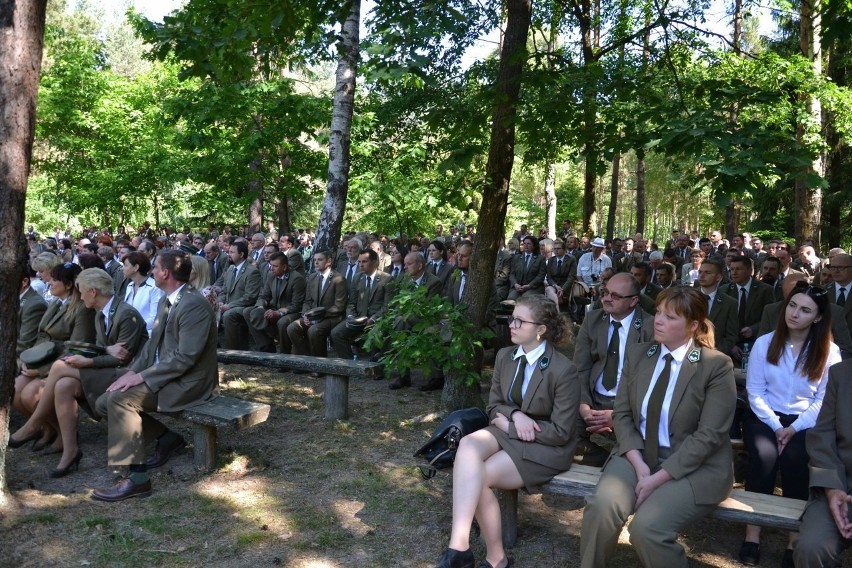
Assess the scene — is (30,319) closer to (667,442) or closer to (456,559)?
(456,559)

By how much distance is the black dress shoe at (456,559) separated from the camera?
146 inches

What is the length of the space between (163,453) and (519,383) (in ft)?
10.4

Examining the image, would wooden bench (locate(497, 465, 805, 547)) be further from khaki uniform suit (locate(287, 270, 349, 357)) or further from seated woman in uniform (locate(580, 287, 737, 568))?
khaki uniform suit (locate(287, 270, 349, 357))

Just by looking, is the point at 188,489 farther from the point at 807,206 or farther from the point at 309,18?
the point at 807,206

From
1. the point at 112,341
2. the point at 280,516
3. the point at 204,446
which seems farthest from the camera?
the point at 112,341

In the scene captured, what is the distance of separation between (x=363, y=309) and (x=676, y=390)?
5706 millimetres

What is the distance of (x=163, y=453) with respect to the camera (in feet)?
18.6

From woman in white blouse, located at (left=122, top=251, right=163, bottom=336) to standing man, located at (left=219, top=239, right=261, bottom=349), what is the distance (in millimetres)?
2728

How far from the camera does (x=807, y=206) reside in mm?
12867

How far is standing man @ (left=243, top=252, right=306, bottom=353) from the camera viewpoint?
9.27 m

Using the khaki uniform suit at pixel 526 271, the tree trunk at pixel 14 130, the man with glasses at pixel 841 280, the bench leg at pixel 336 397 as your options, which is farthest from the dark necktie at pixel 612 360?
the khaki uniform suit at pixel 526 271

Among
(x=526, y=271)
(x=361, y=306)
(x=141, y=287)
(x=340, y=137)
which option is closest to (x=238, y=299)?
(x=361, y=306)

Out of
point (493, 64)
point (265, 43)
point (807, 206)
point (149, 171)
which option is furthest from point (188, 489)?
point (149, 171)

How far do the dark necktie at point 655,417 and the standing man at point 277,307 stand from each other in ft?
20.1
